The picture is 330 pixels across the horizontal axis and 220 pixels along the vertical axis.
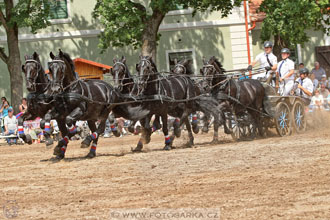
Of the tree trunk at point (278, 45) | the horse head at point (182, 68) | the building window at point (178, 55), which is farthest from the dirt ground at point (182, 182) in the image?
the building window at point (178, 55)

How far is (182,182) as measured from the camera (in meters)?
9.32

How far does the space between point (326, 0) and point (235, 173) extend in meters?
15.5

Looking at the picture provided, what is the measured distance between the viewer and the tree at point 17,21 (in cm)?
2288

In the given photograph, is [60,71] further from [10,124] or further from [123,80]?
[10,124]

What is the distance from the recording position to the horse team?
1324 cm

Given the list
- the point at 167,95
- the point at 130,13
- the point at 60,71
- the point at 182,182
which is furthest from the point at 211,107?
the point at 130,13

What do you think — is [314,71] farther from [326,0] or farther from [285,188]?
[285,188]

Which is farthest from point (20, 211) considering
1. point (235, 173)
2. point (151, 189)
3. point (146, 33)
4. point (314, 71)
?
point (314, 71)

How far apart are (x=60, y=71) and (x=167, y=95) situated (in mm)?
2683

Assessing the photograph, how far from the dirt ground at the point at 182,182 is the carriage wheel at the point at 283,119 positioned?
2.26 m

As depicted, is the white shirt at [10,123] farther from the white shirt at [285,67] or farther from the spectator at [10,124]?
the white shirt at [285,67]

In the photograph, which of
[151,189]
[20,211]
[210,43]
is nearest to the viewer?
[20,211]

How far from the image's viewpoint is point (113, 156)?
13602mm

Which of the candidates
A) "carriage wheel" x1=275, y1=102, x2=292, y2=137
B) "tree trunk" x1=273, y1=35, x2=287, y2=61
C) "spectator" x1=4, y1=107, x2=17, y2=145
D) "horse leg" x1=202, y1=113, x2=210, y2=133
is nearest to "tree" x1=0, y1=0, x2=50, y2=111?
"spectator" x1=4, y1=107, x2=17, y2=145
